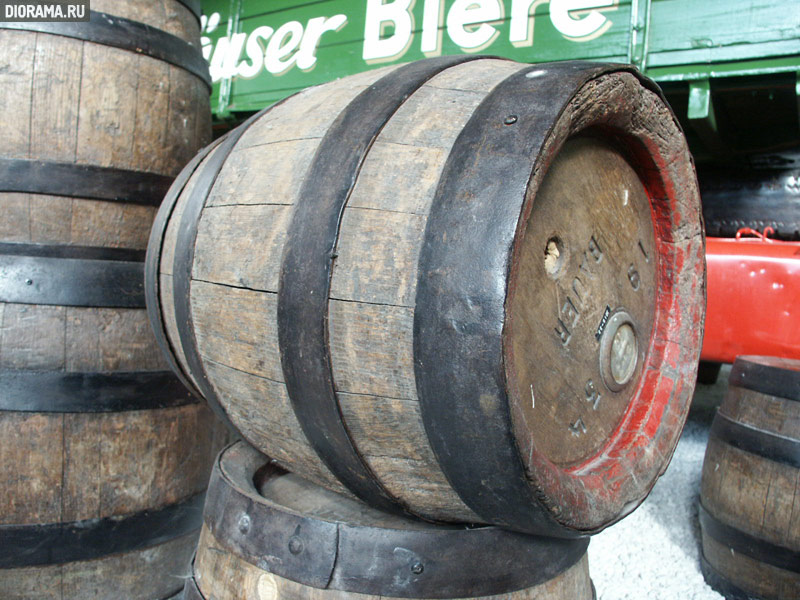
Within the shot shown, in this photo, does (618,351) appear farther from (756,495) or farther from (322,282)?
(756,495)

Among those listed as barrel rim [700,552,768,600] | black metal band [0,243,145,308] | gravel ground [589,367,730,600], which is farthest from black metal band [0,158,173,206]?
barrel rim [700,552,768,600]

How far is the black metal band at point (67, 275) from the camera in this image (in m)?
1.80

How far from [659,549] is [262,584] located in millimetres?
1953

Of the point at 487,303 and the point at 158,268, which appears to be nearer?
the point at 487,303

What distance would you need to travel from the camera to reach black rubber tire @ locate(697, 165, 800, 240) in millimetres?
3354

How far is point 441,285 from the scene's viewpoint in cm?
89

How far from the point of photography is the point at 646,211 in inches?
56.9

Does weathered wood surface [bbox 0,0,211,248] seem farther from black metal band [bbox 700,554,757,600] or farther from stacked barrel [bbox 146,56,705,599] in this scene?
black metal band [bbox 700,554,757,600]

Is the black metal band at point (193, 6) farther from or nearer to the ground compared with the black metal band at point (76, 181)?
farther from the ground

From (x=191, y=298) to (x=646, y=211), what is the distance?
1010mm

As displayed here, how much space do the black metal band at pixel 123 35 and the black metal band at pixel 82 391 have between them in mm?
977

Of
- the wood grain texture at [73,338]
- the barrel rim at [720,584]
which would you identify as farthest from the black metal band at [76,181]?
the barrel rim at [720,584]

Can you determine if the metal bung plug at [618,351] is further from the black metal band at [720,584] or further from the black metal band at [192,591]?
the black metal band at [720,584]
